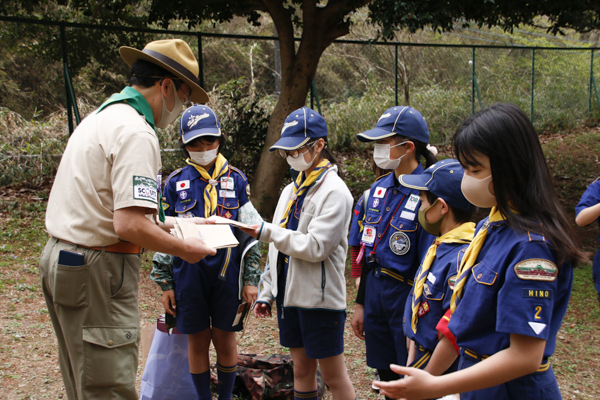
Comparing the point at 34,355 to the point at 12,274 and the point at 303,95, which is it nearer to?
the point at 12,274

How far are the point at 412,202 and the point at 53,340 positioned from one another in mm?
3557

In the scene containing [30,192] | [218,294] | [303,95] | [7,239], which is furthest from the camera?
[30,192]

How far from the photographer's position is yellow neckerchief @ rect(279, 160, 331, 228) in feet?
9.90

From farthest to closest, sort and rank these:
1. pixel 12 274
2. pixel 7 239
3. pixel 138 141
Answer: pixel 7 239, pixel 12 274, pixel 138 141

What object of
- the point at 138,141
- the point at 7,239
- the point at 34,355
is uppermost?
the point at 138,141

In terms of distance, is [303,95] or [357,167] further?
[357,167]

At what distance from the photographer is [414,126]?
3.07 metres

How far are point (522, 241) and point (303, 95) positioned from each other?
643 centimetres

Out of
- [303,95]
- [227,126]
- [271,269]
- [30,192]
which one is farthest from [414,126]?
[30,192]

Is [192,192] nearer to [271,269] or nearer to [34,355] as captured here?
[271,269]

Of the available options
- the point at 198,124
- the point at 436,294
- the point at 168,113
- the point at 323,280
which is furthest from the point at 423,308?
the point at 198,124

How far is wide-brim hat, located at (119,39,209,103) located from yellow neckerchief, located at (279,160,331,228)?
2.71 feet

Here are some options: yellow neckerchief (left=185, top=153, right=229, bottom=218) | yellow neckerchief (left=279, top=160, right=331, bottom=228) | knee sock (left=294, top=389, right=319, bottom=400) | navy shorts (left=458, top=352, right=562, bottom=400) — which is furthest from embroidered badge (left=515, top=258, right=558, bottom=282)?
yellow neckerchief (left=185, top=153, right=229, bottom=218)

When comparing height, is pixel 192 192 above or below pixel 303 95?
below
